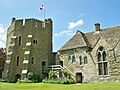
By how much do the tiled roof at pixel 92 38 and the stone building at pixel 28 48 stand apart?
15.2 feet

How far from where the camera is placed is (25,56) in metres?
36.7

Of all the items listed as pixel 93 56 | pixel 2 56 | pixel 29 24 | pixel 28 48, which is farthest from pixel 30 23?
pixel 93 56

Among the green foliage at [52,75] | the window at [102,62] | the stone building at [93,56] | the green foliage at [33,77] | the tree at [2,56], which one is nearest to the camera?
the stone building at [93,56]

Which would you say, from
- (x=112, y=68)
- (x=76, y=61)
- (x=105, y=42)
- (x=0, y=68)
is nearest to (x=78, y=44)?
(x=76, y=61)

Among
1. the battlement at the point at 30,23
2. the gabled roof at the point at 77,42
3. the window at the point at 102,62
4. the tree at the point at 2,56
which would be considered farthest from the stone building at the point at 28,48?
the window at the point at 102,62

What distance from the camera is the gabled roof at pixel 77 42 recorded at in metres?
34.8

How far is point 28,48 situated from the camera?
37.2 m

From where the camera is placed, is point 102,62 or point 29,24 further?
point 29,24

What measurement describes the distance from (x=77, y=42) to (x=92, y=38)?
2870 mm

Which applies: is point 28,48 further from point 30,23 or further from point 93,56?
point 93,56

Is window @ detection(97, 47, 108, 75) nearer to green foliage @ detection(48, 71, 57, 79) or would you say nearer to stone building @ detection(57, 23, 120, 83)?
stone building @ detection(57, 23, 120, 83)

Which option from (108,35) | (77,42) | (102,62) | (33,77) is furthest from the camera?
(77,42)

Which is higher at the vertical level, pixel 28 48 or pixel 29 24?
pixel 29 24

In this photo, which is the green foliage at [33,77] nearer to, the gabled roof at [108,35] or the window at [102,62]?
the window at [102,62]
